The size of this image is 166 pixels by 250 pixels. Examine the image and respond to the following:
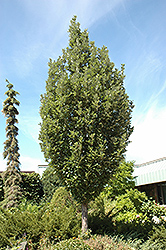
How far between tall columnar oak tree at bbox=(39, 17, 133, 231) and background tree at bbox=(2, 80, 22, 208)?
34.6 ft

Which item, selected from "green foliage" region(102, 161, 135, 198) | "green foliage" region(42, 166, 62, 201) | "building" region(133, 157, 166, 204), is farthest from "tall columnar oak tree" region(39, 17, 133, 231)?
"green foliage" region(42, 166, 62, 201)

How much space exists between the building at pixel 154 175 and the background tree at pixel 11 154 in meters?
8.67

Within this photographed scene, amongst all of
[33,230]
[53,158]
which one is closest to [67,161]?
[53,158]

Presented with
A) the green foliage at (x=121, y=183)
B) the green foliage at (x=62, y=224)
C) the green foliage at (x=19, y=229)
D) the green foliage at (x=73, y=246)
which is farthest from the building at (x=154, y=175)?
the green foliage at (x=73, y=246)

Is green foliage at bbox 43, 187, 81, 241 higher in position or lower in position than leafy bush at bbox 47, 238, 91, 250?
higher

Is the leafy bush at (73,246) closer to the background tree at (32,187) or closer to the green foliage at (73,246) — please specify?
the green foliage at (73,246)

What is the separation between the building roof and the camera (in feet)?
45.7

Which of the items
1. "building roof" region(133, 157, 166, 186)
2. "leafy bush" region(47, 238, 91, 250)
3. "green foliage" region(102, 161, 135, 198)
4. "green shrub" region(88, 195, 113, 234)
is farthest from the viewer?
"building roof" region(133, 157, 166, 186)

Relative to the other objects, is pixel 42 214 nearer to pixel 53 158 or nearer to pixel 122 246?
pixel 53 158

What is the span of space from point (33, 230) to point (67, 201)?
289 cm

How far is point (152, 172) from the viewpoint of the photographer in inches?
579

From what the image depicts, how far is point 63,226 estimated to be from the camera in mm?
7074

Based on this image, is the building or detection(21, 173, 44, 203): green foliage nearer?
the building

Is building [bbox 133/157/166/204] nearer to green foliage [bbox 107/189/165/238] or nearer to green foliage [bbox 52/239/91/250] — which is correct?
green foliage [bbox 107/189/165/238]
